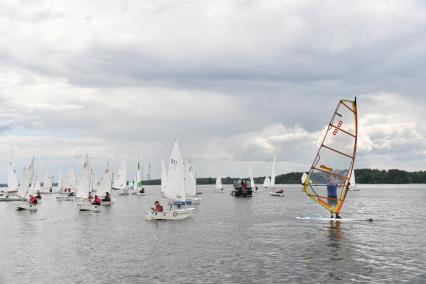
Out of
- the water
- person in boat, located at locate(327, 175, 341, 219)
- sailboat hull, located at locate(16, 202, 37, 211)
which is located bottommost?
the water

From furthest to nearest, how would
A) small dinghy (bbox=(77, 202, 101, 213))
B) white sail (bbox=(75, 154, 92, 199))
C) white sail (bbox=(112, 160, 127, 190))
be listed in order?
white sail (bbox=(112, 160, 127, 190)) → white sail (bbox=(75, 154, 92, 199)) → small dinghy (bbox=(77, 202, 101, 213))

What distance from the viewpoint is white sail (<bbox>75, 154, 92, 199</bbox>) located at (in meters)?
88.2

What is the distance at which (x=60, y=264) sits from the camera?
30688 millimetres

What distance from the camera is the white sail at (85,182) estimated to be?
289 feet

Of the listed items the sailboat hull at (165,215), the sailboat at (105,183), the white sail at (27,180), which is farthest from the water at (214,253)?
the sailboat at (105,183)

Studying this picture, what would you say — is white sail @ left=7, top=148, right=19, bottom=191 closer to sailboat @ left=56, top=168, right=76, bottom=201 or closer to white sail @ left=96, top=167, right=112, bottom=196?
sailboat @ left=56, top=168, right=76, bottom=201

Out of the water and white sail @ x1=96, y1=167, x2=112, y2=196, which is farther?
white sail @ x1=96, y1=167, x2=112, y2=196

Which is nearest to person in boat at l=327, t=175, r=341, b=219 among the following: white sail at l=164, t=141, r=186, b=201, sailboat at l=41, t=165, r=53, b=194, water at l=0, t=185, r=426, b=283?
water at l=0, t=185, r=426, b=283

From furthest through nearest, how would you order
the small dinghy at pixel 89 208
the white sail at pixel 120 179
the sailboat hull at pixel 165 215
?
the white sail at pixel 120 179 → the small dinghy at pixel 89 208 → the sailboat hull at pixel 165 215

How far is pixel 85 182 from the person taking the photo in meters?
88.2

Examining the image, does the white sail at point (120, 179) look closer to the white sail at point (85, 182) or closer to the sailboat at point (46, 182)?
the sailboat at point (46, 182)

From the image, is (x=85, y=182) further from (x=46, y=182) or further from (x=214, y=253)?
(x=46, y=182)

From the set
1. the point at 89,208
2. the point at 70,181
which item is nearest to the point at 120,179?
the point at 70,181

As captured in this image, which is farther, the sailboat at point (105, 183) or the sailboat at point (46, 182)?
the sailboat at point (46, 182)
